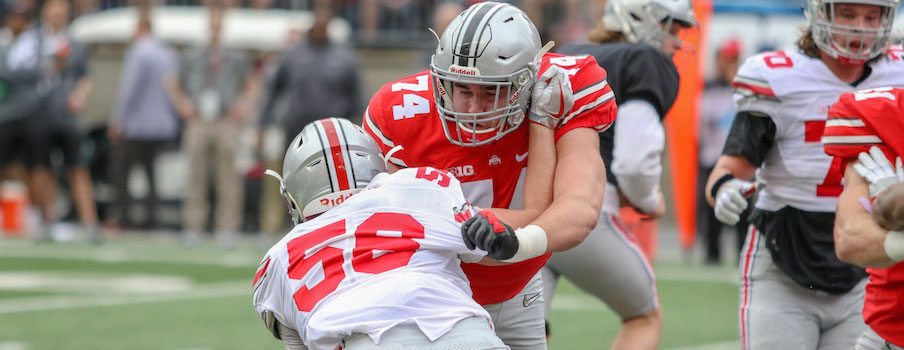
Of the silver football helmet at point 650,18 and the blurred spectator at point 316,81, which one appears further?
the blurred spectator at point 316,81

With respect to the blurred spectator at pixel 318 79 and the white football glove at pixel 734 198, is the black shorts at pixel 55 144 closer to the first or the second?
the blurred spectator at pixel 318 79

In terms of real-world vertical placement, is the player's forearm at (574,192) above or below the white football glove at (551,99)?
below

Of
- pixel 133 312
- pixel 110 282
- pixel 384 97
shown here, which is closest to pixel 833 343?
pixel 384 97

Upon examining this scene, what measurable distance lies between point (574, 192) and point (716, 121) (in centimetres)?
732

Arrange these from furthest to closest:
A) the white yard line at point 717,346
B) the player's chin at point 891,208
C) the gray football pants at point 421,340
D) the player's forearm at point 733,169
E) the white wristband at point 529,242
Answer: the white yard line at point 717,346, the player's forearm at point 733,169, the white wristband at point 529,242, the player's chin at point 891,208, the gray football pants at point 421,340

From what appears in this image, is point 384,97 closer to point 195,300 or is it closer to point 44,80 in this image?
point 195,300

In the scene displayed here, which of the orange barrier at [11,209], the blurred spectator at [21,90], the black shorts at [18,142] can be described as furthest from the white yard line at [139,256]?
the orange barrier at [11,209]

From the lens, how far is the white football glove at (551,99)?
136 inches

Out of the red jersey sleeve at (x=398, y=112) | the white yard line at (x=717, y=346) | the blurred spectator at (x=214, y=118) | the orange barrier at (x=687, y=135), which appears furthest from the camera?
the blurred spectator at (x=214, y=118)

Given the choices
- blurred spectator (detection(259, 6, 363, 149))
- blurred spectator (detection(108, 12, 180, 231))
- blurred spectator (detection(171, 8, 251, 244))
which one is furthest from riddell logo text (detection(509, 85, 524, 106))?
blurred spectator (detection(108, 12, 180, 231))

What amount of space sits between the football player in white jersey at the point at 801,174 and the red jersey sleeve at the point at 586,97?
0.66 metres

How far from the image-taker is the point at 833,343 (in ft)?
13.4

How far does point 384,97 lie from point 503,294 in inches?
25.9

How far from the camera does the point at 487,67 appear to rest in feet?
11.2
